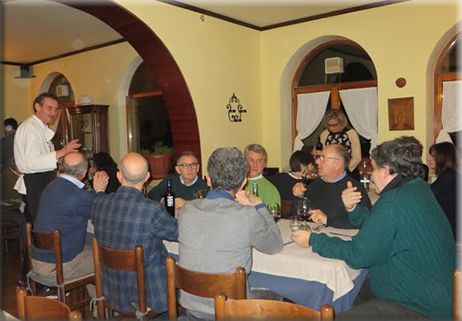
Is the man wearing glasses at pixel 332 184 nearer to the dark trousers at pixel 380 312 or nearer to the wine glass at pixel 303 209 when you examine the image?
the wine glass at pixel 303 209

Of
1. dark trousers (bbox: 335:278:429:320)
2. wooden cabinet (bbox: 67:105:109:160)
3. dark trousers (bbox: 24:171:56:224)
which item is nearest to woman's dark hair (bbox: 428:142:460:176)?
dark trousers (bbox: 335:278:429:320)

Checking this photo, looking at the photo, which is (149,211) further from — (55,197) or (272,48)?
(272,48)

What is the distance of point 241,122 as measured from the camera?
605 cm

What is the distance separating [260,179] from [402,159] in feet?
5.35

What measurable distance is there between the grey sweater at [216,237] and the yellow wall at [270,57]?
10.2ft

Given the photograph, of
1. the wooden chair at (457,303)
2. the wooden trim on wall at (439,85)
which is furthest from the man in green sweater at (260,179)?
the wooden trim on wall at (439,85)

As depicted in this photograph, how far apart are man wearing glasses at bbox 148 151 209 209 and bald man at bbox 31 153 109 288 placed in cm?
92

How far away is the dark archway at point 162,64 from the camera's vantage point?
4.34 m

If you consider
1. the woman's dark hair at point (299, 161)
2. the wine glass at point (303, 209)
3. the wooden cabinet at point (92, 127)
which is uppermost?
the wooden cabinet at point (92, 127)

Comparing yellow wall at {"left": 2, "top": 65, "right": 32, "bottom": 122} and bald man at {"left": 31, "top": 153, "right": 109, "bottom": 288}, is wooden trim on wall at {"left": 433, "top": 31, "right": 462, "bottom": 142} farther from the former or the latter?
yellow wall at {"left": 2, "top": 65, "right": 32, "bottom": 122}

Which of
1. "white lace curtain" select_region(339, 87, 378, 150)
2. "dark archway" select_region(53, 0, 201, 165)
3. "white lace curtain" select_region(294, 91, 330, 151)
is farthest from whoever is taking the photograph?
"white lace curtain" select_region(294, 91, 330, 151)

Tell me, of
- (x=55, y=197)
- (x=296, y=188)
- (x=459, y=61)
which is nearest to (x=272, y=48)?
(x=459, y=61)

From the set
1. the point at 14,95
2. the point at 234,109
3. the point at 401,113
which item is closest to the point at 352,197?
the point at 401,113

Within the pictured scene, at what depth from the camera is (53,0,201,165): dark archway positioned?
4340mm
